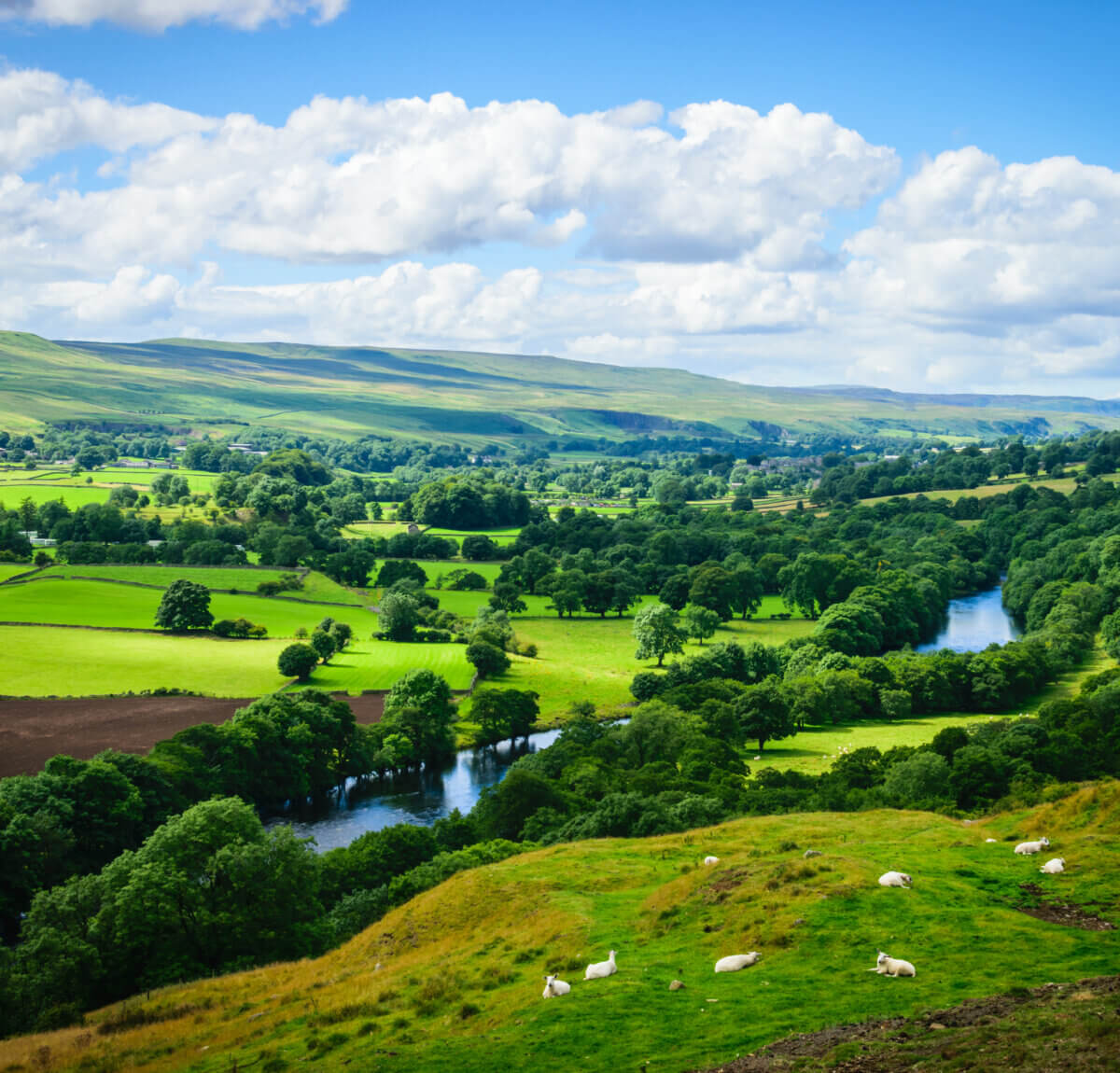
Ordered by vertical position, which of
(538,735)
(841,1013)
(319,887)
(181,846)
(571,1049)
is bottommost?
(538,735)

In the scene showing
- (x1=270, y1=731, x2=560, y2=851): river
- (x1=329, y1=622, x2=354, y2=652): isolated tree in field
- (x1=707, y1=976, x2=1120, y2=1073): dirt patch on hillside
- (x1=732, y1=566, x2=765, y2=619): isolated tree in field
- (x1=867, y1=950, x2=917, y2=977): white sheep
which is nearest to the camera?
(x1=707, y1=976, x2=1120, y2=1073): dirt patch on hillside

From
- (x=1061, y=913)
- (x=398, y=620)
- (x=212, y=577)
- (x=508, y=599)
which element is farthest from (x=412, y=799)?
(x=212, y=577)

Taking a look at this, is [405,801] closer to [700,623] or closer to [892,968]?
[892,968]

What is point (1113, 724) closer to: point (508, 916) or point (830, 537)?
point (508, 916)

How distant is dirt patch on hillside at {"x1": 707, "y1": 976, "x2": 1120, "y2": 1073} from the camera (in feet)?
51.0

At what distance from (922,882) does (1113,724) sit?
4476cm

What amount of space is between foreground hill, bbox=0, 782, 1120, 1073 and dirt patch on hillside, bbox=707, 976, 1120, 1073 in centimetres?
43

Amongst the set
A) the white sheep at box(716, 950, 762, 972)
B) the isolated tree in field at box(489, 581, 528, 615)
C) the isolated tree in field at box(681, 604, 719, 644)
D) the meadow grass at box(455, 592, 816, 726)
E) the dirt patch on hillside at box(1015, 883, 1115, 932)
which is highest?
the dirt patch on hillside at box(1015, 883, 1115, 932)

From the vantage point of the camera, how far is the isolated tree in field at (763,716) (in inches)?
3150

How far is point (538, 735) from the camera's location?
88938mm

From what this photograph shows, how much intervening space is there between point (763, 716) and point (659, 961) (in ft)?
189

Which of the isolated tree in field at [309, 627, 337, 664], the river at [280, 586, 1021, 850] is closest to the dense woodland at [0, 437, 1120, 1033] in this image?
the river at [280, 586, 1021, 850]

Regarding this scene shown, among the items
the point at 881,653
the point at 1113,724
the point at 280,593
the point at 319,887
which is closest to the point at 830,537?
the point at 881,653

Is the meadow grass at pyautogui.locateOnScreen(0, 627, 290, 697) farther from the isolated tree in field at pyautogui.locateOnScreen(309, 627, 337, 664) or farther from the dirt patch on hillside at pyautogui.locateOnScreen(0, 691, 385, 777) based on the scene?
the isolated tree in field at pyautogui.locateOnScreen(309, 627, 337, 664)
